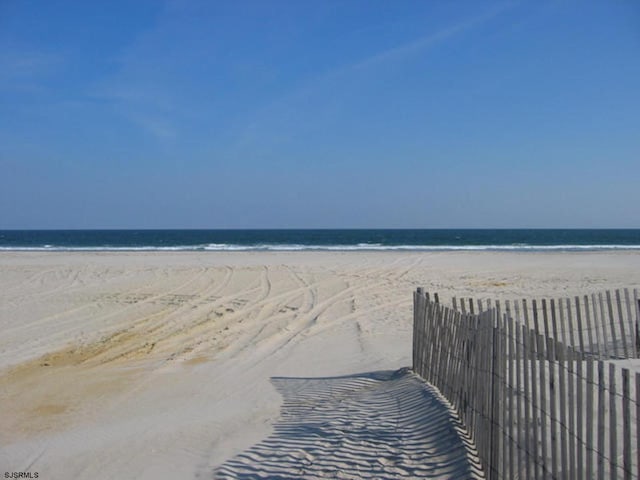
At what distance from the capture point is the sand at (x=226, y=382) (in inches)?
212

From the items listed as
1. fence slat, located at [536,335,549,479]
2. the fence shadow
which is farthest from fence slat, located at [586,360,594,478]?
the fence shadow

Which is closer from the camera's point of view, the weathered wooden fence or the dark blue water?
the weathered wooden fence

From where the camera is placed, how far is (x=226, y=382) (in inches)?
329

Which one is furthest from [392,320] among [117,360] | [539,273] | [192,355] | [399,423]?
[539,273]

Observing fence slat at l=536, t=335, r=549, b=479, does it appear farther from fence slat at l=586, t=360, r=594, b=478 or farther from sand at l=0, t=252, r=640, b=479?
sand at l=0, t=252, r=640, b=479

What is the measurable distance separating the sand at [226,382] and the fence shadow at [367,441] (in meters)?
0.02

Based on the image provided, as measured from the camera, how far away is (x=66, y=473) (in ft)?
18.0

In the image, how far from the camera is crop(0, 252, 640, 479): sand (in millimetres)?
5391

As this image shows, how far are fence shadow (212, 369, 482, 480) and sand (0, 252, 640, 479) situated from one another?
19 millimetres

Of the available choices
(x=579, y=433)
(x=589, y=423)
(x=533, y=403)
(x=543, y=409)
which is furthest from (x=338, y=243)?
(x=589, y=423)

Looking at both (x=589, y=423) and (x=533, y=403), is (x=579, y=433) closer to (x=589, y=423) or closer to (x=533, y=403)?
(x=589, y=423)

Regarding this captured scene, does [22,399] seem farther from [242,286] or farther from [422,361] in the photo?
[242,286]

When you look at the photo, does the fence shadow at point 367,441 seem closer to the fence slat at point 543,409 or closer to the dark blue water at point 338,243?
the fence slat at point 543,409

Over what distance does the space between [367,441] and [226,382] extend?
3.47 metres
